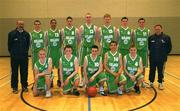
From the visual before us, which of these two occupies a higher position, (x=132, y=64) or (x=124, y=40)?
(x=124, y=40)

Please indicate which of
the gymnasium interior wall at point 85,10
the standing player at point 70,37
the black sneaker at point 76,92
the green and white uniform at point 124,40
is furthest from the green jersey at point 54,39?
the gymnasium interior wall at point 85,10

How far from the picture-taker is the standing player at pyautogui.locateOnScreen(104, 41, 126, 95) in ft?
23.1

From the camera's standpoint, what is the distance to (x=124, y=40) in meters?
7.82

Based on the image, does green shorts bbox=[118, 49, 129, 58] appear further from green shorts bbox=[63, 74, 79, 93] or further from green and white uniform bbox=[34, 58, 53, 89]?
green and white uniform bbox=[34, 58, 53, 89]

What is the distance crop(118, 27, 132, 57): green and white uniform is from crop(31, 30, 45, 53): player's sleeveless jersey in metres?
2.10

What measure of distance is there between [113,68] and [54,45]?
173 centimetres

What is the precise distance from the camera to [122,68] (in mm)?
7168

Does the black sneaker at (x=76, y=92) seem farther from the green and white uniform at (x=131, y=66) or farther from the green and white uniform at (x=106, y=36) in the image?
the green and white uniform at (x=106, y=36)

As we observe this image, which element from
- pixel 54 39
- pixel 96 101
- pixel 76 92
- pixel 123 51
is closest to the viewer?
pixel 96 101

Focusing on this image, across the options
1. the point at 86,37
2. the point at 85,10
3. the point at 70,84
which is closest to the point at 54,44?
the point at 86,37

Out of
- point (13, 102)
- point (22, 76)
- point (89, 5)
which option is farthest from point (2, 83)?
point (89, 5)

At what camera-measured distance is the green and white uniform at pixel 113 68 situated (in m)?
7.05

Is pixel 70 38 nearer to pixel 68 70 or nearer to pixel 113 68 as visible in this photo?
pixel 68 70

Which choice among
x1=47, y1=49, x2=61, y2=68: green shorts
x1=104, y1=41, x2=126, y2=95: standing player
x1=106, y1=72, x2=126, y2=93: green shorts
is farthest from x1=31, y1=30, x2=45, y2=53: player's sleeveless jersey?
x1=106, y1=72, x2=126, y2=93: green shorts
